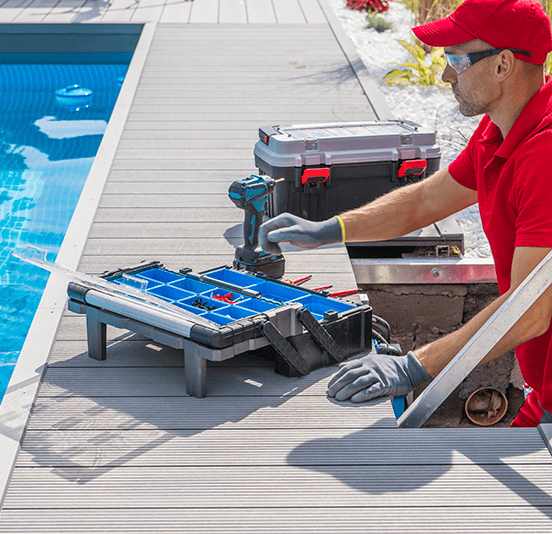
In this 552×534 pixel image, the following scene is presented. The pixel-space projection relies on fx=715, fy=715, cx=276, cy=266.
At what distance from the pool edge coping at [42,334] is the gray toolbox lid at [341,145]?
976 millimetres

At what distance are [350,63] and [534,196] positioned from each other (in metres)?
5.22

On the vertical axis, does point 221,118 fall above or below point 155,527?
below


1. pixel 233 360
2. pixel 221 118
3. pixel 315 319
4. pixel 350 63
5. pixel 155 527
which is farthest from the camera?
pixel 350 63

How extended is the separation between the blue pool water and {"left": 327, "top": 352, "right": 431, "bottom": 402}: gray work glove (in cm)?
212

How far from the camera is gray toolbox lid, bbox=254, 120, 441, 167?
11.4ft

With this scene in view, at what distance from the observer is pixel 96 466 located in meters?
1.83

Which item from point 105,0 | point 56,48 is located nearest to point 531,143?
point 56,48

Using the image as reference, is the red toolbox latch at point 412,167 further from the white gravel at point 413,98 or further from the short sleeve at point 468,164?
the short sleeve at point 468,164

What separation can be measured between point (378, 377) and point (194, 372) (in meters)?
0.54

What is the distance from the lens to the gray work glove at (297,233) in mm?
2367

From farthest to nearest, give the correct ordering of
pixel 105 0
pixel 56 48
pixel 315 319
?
pixel 105 0, pixel 56 48, pixel 315 319

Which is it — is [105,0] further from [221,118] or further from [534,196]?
[534,196]

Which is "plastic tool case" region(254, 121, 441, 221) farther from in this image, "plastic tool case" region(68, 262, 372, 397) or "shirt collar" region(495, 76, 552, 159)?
"shirt collar" region(495, 76, 552, 159)

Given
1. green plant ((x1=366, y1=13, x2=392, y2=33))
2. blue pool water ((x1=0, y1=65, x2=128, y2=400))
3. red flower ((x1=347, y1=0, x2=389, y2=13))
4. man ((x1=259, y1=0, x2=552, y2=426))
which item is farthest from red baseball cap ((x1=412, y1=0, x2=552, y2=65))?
red flower ((x1=347, y1=0, x2=389, y2=13))
